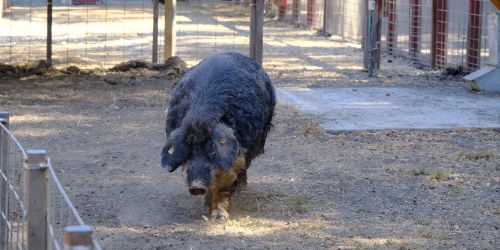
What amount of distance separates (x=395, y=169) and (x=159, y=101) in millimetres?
4301

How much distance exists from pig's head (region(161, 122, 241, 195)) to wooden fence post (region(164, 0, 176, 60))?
801 cm

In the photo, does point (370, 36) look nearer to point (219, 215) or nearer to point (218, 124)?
point (219, 215)

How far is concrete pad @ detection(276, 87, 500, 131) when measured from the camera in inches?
411

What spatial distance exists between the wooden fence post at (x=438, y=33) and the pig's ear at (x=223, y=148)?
984cm

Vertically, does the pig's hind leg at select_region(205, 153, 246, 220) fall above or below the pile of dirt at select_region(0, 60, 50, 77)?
below

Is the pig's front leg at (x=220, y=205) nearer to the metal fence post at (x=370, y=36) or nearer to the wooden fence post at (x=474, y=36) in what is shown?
the metal fence post at (x=370, y=36)

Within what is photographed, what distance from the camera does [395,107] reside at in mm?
11508

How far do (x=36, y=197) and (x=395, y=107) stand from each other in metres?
8.21

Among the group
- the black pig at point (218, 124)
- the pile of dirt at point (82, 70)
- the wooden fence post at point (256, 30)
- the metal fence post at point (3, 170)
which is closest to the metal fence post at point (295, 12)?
the pile of dirt at point (82, 70)

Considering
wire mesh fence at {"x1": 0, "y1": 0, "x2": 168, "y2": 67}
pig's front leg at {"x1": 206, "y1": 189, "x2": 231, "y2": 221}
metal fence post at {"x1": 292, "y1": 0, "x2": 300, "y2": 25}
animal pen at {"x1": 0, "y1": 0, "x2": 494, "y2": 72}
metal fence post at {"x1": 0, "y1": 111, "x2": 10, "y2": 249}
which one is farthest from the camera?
metal fence post at {"x1": 292, "y1": 0, "x2": 300, "y2": 25}

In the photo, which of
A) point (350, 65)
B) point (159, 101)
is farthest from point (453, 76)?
point (159, 101)

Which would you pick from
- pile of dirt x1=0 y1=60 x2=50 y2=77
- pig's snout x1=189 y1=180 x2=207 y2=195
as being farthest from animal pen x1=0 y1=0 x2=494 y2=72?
pig's snout x1=189 y1=180 x2=207 y2=195

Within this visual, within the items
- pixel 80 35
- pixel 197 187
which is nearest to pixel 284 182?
pixel 197 187

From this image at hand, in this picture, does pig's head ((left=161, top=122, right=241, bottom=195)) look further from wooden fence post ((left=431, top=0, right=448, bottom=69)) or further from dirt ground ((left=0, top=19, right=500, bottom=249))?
wooden fence post ((left=431, top=0, right=448, bottom=69))
